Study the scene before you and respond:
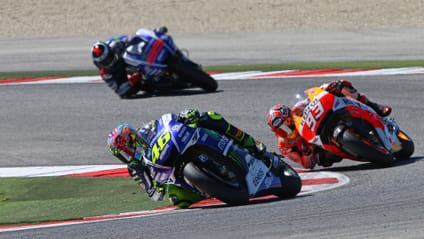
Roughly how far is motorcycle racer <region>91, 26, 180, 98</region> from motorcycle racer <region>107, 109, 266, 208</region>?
29.0ft

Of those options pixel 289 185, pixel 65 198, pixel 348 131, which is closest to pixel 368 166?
pixel 348 131

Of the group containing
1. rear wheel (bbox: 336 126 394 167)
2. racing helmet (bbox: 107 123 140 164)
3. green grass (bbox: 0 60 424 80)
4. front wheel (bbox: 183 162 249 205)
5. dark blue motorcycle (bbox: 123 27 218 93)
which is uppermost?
racing helmet (bbox: 107 123 140 164)

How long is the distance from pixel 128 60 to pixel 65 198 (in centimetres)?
760

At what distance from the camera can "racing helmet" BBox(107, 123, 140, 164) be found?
11.2 metres

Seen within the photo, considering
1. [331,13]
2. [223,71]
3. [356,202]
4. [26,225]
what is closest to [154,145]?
[26,225]

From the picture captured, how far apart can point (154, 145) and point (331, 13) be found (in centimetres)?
1962

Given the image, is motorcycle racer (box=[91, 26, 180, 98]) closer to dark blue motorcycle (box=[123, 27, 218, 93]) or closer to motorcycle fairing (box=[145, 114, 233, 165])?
dark blue motorcycle (box=[123, 27, 218, 93])

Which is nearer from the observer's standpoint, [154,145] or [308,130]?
[154,145]

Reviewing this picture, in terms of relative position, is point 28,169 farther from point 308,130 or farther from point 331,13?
point 331,13

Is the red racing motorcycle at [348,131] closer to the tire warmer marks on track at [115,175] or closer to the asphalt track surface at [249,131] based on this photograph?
the asphalt track surface at [249,131]

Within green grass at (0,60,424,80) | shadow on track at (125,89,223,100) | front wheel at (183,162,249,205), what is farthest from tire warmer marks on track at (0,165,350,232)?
green grass at (0,60,424,80)

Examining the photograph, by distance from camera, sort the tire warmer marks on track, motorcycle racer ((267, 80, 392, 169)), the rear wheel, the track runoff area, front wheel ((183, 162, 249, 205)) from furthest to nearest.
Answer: motorcycle racer ((267, 80, 392, 169)) → the rear wheel → the track runoff area → the tire warmer marks on track → front wheel ((183, 162, 249, 205))

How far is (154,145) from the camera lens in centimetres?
1100

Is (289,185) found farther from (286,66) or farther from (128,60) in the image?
(286,66)
